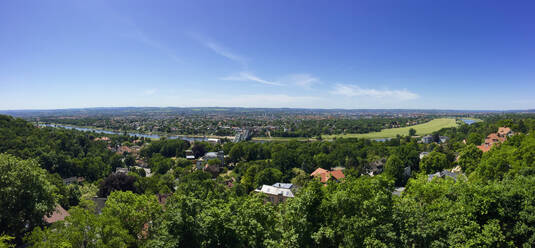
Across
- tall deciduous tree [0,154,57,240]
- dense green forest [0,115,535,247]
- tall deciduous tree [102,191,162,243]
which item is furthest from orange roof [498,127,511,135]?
tall deciduous tree [0,154,57,240]

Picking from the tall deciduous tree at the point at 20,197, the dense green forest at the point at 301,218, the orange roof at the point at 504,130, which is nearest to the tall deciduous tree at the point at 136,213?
the dense green forest at the point at 301,218

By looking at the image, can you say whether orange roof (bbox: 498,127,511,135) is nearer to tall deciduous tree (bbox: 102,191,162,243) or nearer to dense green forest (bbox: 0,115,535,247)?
dense green forest (bbox: 0,115,535,247)

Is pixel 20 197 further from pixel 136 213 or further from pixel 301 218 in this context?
pixel 301 218

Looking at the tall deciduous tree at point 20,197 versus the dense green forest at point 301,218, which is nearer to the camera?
the dense green forest at point 301,218

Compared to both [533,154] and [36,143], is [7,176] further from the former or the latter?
[36,143]

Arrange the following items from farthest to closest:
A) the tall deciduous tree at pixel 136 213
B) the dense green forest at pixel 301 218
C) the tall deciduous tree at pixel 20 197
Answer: the tall deciduous tree at pixel 20 197 < the tall deciduous tree at pixel 136 213 < the dense green forest at pixel 301 218

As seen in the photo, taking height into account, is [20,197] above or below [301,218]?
below

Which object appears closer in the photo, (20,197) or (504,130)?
(20,197)

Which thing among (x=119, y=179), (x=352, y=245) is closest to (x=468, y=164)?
(x=352, y=245)

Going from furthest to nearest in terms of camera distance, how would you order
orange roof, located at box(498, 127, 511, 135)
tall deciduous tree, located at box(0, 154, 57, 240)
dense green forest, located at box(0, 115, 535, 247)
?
orange roof, located at box(498, 127, 511, 135) < tall deciduous tree, located at box(0, 154, 57, 240) < dense green forest, located at box(0, 115, 535, 247)

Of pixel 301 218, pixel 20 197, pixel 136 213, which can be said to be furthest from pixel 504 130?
pixel 20 197

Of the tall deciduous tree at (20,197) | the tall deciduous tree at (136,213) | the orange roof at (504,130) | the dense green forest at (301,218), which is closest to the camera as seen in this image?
the dense green forest at (301,218)

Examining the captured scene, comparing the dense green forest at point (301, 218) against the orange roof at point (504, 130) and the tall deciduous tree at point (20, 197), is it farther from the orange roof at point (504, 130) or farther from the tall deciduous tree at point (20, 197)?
the orange roof at point (504, 130)
